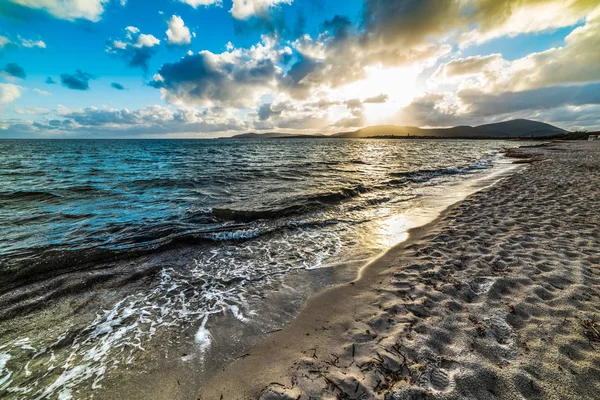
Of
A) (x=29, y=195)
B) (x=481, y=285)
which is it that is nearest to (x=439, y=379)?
(x=481, y=285)

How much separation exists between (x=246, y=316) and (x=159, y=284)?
9.47 feet

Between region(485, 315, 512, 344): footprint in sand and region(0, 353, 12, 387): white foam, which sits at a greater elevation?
region(485, 315, 512, 344): footprint in sand

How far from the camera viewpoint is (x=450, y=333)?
3768 millimetres

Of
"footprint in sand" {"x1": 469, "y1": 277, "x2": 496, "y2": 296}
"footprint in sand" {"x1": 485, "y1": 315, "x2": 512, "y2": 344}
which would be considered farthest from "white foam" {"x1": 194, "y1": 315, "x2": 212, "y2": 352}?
"footprint in sand" {"x1": 469, "y1": 277, "x2": 496, "y2": 296}

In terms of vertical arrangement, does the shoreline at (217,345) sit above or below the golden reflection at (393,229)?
above

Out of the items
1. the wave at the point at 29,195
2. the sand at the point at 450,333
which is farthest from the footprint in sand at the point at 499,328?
the wave at the point at 29,195

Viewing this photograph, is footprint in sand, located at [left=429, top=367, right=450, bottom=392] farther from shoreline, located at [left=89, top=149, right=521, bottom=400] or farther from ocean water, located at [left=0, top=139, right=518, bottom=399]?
ocean water, located at [left=0, top=139, right=518, bottom=399]

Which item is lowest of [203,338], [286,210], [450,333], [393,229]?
[286,210]

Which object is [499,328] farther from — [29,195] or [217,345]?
[29,195]

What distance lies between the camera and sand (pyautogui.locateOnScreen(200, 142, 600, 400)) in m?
2.98

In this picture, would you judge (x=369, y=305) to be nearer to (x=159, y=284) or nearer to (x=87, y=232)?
(x=159, y=284)

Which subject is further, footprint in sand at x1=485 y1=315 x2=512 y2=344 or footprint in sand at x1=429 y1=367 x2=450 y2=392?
footprint in sand at x1=485 y1=315 x2=512 y2=344

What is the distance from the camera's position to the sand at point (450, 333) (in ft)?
9.77

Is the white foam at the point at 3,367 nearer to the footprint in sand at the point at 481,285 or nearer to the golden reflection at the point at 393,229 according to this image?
the footprint in sand at the point at 481,285
